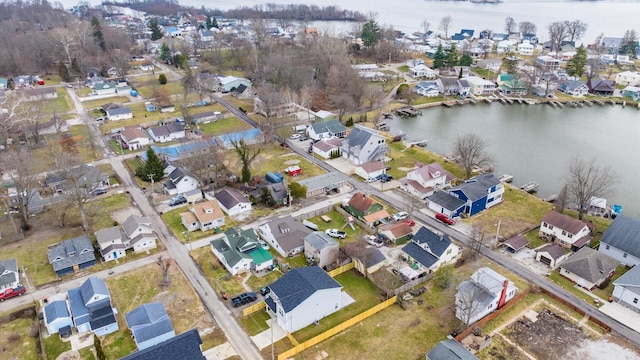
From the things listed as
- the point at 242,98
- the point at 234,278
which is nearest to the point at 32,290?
the point at 234,278

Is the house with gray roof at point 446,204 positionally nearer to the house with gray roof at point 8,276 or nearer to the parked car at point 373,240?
the parked car at point 373,240

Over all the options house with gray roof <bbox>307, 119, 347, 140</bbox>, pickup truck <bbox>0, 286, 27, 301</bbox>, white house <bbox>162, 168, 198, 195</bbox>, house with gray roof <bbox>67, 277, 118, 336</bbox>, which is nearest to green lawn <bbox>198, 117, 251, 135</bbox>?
house with gray roof <bbox>307, 119, 347, 140</bbox>

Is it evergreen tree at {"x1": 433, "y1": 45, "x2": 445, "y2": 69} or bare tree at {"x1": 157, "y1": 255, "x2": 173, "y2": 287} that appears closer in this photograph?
bare tree at {"x1": 157, "y1": 255, "x2": 173, "y2": 287}

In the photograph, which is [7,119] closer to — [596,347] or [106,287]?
[106,287]

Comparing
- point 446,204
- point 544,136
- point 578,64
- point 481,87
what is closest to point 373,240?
point 446,204

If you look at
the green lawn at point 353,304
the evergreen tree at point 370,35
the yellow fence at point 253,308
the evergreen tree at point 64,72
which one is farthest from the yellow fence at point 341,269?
the evergreen tree at point 370,35

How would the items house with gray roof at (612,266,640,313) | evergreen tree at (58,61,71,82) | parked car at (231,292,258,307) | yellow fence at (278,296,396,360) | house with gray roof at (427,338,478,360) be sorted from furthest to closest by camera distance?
evergreen tree at (58,61,71,82) → parked car at (231,292,258,307) → house with gray roof at (612,266,640,313) → yellow fence at (278,296,396,360) → house with gray roof at (427,338,478,360)

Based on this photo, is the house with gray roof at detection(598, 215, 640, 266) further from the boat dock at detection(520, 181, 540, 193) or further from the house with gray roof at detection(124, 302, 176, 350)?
the house with gray roof at detection(124, 302, 176, 350)

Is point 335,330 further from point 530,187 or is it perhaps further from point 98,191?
point 98,191
